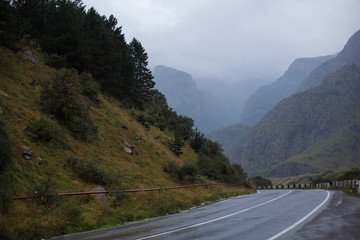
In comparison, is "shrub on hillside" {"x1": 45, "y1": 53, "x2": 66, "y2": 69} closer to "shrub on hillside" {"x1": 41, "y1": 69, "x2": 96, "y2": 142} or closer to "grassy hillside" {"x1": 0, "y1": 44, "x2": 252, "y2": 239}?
"grassy hillside" {"x1": 0, "y1": 44, "x2": 252, "y2": 239}

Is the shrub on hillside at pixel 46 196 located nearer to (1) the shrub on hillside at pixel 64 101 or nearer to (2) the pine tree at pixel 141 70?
(1) the shrub on hillside at pixel 64 101

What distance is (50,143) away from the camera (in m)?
16.9

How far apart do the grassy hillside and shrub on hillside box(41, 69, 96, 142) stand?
724 mm

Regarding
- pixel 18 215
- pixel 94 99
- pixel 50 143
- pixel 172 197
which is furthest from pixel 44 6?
pixel 18 215

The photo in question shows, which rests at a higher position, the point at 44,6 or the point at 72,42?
the point at 44,6

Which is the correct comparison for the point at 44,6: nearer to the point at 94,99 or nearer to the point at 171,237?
the point at 94,99

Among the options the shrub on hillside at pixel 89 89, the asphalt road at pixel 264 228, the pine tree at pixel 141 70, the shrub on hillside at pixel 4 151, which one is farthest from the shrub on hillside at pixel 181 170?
the pine tree at pixel 141 70

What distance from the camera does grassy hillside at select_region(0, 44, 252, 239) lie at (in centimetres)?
999

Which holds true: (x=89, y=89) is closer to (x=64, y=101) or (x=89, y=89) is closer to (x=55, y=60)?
(x=55, y=60)

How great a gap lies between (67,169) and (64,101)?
5633 mm

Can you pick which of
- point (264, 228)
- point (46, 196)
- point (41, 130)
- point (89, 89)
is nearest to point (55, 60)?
point (89, 89)

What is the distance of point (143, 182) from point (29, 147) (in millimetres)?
8540

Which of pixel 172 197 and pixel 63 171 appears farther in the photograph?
pixel 172 197

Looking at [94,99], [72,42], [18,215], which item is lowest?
[18,215]
